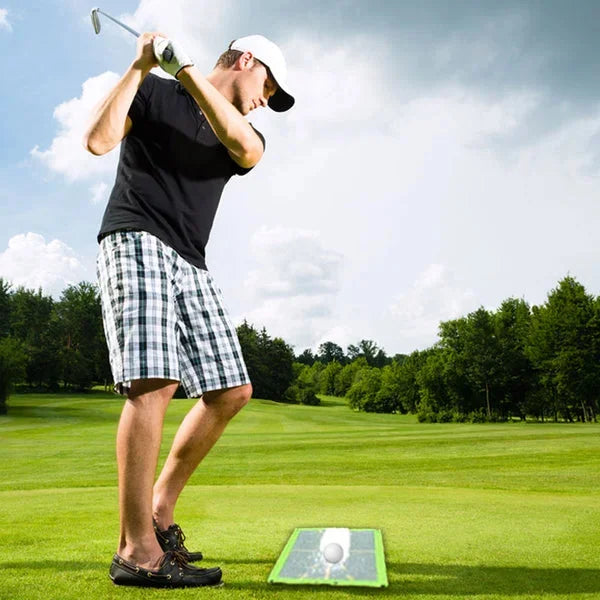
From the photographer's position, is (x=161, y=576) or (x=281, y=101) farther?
(x=281, y=101)

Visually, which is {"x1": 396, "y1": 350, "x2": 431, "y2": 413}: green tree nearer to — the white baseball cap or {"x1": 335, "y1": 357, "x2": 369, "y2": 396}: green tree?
{"x1": 335, "y1": 357, "x2": 369, "y2": 396}: green tree

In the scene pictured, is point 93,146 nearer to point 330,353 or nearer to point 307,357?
point 307,357

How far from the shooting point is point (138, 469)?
94.3 inches

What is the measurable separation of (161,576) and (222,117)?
1.72 m

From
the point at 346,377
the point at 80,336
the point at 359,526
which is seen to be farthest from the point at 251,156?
the point at 346,377

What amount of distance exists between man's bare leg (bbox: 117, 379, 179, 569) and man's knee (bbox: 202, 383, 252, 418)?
0.35 metres

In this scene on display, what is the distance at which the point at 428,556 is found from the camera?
9.30 feet

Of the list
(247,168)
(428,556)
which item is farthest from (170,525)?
(247,168)

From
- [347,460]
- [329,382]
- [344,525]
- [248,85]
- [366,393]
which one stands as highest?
[248,85]

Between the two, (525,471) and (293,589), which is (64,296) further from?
(293,589)

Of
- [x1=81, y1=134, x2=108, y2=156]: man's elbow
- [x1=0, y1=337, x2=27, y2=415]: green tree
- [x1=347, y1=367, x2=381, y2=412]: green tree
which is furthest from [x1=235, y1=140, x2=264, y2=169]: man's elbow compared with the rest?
[x1=347, y1=367, x2=381, y2=412]: green tree

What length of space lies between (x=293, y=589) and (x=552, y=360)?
148 feet

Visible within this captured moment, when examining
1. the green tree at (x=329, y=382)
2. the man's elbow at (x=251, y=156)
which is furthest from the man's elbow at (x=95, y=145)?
the green tree at (x=329, y=382)

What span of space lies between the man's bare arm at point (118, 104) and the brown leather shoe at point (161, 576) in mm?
1579
